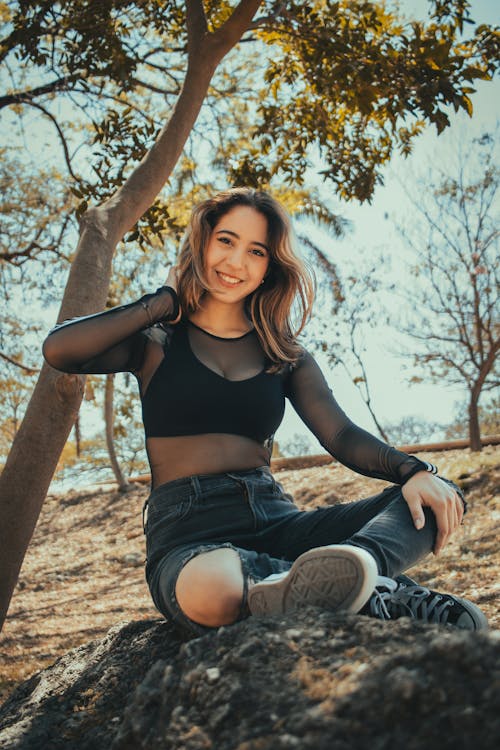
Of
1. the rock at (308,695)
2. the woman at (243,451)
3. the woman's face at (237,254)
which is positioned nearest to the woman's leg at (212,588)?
the woman at (243,451)

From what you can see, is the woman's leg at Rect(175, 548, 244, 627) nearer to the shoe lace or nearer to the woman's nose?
the shoe lace

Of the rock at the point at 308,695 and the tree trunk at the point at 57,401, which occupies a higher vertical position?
the tree trunk at the point at 57,401

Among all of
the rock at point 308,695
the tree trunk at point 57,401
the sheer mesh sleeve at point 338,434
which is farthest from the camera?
the tree trunk at point 57,401

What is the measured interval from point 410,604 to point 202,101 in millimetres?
3639

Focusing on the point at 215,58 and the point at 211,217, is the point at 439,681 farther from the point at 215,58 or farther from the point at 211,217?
the point at 215,58

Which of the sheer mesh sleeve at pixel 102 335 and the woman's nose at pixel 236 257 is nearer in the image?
the sheer mesh sleeve at pixel 102 335

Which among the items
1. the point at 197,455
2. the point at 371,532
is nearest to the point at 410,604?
the point at 371,532

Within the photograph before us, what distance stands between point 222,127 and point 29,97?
88.6 inches

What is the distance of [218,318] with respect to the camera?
3000mm

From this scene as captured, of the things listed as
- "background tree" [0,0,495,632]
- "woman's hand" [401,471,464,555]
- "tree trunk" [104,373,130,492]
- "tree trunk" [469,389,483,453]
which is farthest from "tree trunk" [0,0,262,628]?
"tree trunk" [104,373,130,492]

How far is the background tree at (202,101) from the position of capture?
11.9 feet

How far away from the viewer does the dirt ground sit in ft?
15.9

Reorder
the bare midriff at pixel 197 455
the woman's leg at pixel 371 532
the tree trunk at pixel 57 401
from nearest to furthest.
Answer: the woman's leg at pixel 371 532 < the bare midriff at pixel 197 455 < the tree trunk at pixel 57 401

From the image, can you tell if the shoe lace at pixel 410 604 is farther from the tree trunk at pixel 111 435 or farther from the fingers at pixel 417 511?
the tree trunk at pixel 111 435
